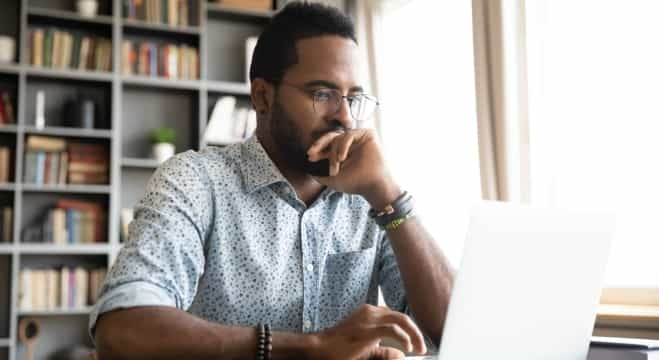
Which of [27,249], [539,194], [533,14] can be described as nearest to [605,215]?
[539,194]

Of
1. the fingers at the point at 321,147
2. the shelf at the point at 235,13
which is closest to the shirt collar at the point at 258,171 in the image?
the fingers at the point at 321,147

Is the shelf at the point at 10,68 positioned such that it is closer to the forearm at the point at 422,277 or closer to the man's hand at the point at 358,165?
the man's hand at the point at 358,165

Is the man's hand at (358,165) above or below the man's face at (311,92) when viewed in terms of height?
below

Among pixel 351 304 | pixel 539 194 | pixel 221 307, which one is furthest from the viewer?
pixel 539 194

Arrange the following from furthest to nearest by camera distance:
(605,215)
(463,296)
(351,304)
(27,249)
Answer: (27,249) → (351,304) → (605,215) → (463,296)

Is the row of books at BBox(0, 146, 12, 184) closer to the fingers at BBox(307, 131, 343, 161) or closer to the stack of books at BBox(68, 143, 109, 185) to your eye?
the stack of books at BBox(68, 143, 109, 185)

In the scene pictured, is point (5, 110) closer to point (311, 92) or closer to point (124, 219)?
point (124, 219)

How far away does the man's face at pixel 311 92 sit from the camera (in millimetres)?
1591

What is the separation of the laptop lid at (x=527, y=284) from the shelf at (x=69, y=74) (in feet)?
11.3

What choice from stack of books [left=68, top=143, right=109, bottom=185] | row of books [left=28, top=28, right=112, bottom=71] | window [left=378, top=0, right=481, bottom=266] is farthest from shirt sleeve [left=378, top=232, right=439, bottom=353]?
row of books [left=28, top=28, right=112, bottom=71]

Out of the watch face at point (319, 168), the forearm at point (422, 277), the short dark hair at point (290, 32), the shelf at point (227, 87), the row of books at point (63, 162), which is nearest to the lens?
the forearm at point (422, 277)

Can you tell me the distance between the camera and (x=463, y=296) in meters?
0.86

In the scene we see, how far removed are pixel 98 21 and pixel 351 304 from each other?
2.98 metres

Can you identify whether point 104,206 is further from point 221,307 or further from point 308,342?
point 308,342
